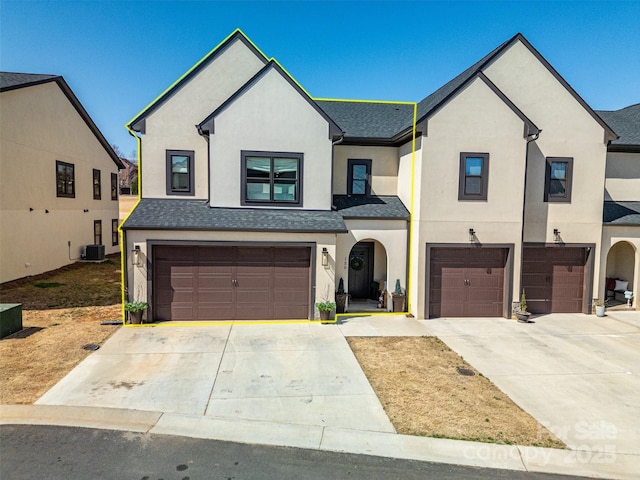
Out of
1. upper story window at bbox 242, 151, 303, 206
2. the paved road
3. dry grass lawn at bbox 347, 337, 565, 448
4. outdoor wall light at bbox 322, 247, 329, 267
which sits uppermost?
upper story window at bbox 242, 151, 303, 206

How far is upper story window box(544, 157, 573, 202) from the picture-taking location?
48.4 feet

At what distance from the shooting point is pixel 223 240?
42.6 ft

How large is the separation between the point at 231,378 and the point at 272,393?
3.89 feet

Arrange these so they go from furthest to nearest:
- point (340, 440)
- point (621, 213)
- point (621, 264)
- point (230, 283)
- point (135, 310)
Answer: point (621, 264)
point (621, 213)
point (230, 283)
point (135, 310)
point (340, 440)

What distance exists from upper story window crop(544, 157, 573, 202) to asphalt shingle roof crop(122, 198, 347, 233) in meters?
7.81

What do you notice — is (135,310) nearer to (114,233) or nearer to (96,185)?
(96,185)

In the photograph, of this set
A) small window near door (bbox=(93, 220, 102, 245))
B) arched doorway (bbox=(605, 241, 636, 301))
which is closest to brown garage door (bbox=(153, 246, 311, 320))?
arched doorway (bbox=(605, 241, 636, 301))

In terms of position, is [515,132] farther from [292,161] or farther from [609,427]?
[609,427]

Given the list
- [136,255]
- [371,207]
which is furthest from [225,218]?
[371,207]

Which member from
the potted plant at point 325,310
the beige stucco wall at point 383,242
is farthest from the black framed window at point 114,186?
the potted plant at point 325,310

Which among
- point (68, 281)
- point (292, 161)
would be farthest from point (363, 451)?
point (68, 281)

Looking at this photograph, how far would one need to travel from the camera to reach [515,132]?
45.1ft

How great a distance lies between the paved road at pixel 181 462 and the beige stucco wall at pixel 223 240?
6.38 metres

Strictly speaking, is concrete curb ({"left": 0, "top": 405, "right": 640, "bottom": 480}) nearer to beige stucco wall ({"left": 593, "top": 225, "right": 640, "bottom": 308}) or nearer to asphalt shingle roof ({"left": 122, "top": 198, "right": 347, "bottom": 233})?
asphalt shingle roof ({"left": 122, "top": 198, "right": 347, "bottom": 233})
